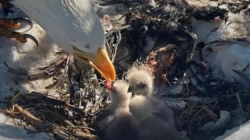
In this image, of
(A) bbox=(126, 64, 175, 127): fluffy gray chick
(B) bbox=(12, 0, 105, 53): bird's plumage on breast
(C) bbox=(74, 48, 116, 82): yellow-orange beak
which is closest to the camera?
(B) bbox=(12, 0, 105, 53): bird's plumage on breast

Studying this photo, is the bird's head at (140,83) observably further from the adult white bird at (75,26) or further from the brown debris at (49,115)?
the brown debris at (49,115)

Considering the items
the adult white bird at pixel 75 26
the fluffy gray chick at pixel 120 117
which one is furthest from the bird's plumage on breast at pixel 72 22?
the fluffy gray chick at pixel 120 117

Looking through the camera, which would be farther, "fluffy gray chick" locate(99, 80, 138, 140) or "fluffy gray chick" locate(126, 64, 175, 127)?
"fluffy gray chick" locate(126, 64, 175, 127)

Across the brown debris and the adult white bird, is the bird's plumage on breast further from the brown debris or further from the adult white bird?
the brown debris

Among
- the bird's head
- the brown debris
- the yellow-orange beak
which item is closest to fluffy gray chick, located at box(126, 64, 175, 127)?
the bird's head

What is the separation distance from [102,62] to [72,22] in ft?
1.34

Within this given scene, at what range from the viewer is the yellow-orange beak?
432 cm

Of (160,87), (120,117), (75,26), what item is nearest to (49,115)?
(120,117)

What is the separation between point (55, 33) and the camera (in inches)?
171

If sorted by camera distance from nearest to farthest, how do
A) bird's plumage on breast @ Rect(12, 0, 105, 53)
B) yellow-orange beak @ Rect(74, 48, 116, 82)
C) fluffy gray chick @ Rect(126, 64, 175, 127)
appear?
bird's plumage on breast @ Rect(12, 0, 105, 53)
yellow-orange beak @ Rect(74, 48, 116, 82)
fluffy gray chick @ Rect(126, 64, 175, 127)

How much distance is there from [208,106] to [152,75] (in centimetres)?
58

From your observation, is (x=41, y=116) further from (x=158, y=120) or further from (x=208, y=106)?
(x=208, y=106)

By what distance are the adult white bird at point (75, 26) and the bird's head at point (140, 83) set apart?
0.22 metres

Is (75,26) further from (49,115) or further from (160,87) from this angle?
(160,87)
